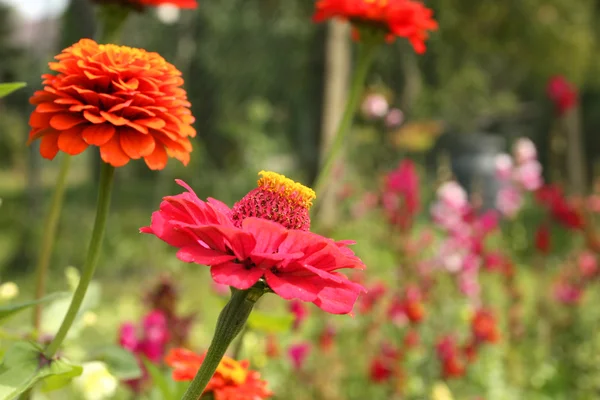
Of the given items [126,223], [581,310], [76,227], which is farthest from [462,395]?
[126,223]

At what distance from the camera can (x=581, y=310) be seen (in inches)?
124

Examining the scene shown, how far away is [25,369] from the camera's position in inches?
25.9

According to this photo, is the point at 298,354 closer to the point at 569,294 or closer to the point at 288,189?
the point at 569,294

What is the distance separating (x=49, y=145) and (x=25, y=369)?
231 millimetres

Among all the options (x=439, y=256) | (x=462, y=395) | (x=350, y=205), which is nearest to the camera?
(x=462, y=395)

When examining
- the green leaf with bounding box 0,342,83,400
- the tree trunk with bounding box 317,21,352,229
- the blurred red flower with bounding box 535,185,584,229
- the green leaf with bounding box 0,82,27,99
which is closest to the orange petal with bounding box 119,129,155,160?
the green leaf with bounding box 0,82,27,99

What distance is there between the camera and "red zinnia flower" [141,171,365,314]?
514mm

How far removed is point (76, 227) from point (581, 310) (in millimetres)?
4612

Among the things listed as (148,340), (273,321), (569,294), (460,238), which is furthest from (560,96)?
(273,321)

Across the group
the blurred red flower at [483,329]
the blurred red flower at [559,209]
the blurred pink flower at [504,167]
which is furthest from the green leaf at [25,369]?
the blurred red flower at [559,209]

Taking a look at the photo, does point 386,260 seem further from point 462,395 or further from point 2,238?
point 2,238

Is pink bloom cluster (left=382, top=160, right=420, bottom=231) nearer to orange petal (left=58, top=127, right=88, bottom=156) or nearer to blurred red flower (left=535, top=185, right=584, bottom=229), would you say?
blurred red flower (left=535, top=185, right=584, bottom=229)

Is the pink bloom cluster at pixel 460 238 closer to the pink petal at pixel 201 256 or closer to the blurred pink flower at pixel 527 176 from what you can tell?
the blurred pink flower at pixel 527 176

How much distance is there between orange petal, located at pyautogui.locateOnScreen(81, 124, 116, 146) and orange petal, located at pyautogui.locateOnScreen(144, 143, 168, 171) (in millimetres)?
43
